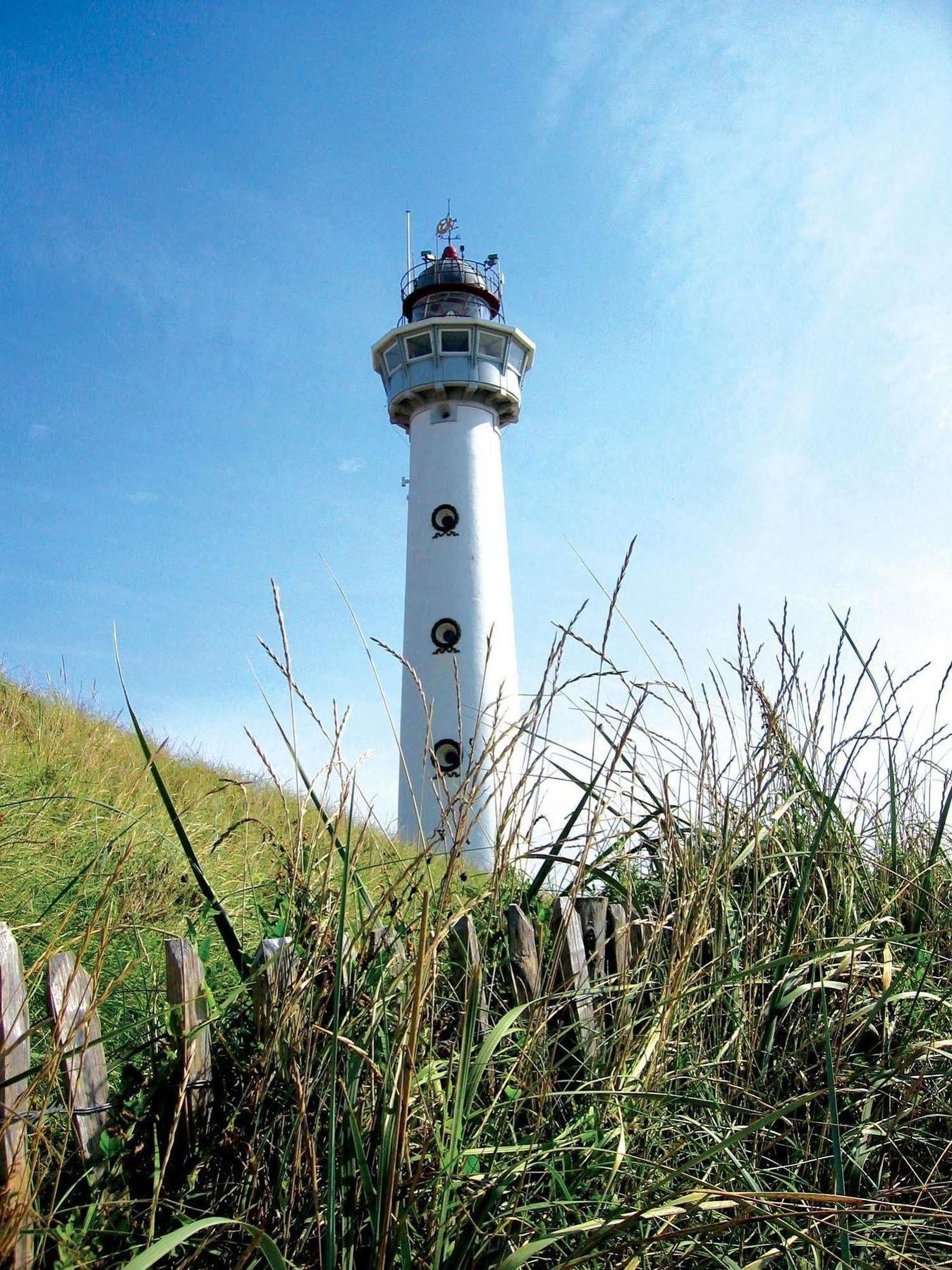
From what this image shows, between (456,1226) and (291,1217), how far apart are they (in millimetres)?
263

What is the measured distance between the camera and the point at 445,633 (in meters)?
14.9

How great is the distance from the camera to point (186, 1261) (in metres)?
→ 1.42

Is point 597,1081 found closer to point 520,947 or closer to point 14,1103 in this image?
point 520,947

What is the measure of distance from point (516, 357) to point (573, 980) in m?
16.9

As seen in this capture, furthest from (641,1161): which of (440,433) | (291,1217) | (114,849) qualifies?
(440,433)

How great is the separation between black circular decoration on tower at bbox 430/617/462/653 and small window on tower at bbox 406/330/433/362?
519 centimetres

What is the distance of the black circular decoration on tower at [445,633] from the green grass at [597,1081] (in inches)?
471

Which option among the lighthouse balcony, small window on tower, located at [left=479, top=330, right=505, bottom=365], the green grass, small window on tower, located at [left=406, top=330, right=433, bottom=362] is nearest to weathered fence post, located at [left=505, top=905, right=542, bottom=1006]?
the green grass

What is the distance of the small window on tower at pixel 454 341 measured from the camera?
16.8m

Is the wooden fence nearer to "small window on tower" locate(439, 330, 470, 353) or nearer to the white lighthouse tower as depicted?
the white lighthouse tower

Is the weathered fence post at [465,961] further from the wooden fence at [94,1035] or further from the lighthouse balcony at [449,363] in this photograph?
the lighthouse balcony at [449,363]

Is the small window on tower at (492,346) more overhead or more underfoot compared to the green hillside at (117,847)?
more overhead

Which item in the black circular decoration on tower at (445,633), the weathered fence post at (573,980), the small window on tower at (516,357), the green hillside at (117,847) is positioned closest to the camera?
the weathered fence post at (573,980)

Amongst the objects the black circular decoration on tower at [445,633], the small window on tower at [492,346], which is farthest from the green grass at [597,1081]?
the small window on tower at [492,346]
